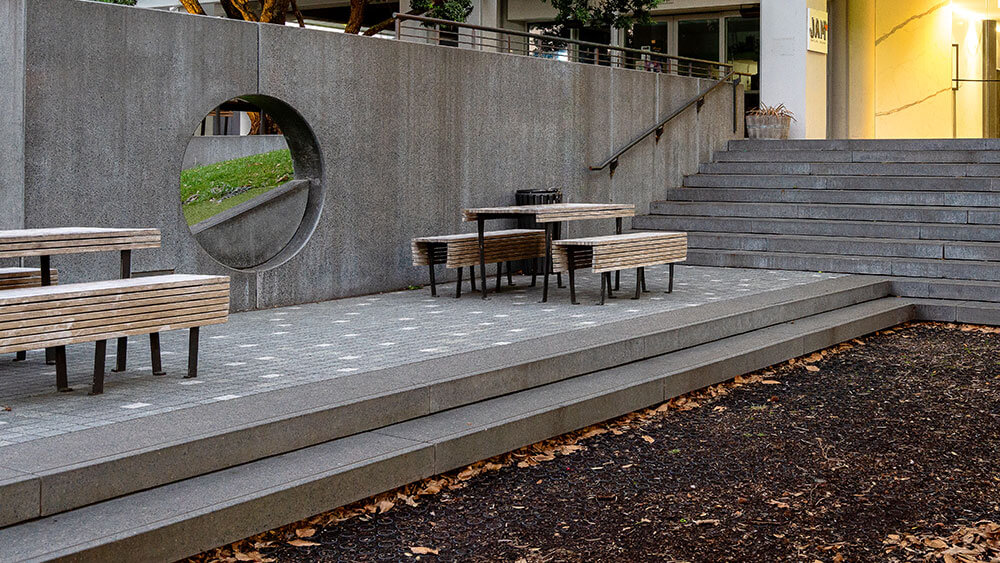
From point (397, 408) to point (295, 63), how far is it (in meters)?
5.08

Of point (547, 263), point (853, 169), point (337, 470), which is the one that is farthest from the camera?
point (853, 169)

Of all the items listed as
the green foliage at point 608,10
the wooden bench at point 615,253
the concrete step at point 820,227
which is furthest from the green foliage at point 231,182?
the wooden bench at point 615,253

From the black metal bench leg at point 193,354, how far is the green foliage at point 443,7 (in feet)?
38.8

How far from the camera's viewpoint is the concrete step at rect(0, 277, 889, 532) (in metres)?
4.58

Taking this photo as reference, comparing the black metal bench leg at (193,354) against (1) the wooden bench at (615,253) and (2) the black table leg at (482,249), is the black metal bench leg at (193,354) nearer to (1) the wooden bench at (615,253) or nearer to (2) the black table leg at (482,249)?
(1) the wooden bench at (615,253)

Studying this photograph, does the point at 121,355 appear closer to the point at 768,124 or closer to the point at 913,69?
the point at 768,124

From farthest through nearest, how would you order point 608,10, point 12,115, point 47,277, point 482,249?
1. point 608,10
2. point 482,249
3. point 12,115
4. point 47,277

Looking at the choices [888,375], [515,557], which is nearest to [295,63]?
[888,375]

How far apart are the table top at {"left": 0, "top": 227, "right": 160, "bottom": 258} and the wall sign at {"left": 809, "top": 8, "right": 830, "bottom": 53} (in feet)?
46.4

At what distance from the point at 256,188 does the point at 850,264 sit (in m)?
8.61

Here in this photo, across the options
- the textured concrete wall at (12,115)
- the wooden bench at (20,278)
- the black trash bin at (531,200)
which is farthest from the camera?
the black trash bin at (531,200)

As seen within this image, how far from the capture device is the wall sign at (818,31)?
61.6ft

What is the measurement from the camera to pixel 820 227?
14.1 metres

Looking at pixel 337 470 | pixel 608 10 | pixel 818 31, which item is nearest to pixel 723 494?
pixel 337 470
